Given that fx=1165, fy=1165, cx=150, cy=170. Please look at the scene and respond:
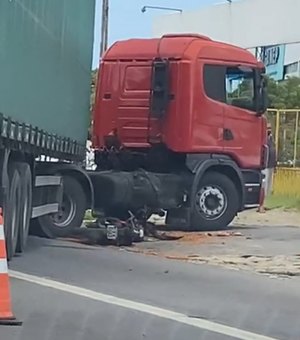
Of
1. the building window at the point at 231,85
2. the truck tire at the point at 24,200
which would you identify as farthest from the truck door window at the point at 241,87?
the truck tire at the point at 24,200

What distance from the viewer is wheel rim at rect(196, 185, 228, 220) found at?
72.5ft

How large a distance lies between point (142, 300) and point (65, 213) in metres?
7.98

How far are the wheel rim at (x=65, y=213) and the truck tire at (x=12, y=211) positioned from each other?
385 centimetres

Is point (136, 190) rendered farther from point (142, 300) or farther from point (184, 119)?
point (142, 300)

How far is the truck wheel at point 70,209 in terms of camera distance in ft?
64.2

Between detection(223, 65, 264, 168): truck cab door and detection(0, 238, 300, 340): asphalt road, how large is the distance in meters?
6.03

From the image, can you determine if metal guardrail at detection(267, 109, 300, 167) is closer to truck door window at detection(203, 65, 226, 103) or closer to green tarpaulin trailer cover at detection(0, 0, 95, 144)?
truck door window at detection(203, 65, 226, 103)

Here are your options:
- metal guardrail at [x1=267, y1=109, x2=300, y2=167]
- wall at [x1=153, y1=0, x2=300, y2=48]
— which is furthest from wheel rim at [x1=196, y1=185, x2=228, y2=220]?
wall at [x1=153, y1=0, x2=300, y2=48]

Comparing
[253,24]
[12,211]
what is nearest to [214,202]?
[12,211]

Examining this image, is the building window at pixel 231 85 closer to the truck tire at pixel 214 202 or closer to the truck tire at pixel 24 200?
the truck tire at pixel 214 202

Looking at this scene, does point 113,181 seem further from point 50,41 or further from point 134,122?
point 50,41

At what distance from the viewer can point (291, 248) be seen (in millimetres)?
19219

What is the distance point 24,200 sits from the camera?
16.1 metres

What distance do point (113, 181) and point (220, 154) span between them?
2.45 metres
